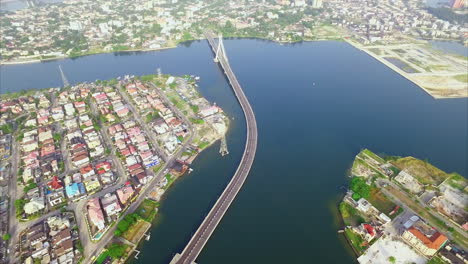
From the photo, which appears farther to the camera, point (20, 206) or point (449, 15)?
point (449, 15)

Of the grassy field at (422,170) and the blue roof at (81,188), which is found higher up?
the blue roof at (81,188)

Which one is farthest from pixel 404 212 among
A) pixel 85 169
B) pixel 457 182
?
pixel 85 169

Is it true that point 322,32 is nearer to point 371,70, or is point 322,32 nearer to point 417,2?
point 371,70

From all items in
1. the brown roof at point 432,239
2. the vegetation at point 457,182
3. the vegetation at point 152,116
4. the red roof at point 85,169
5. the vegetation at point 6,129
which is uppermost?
the vegetation at point 6,129

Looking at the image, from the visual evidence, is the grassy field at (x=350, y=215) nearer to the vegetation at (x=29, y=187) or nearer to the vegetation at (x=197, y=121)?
the vegetation at (x=197, y=121)

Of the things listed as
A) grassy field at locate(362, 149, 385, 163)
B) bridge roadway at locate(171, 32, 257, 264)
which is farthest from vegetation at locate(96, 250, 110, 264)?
grassy field at locate(362, 149, 385, 163)

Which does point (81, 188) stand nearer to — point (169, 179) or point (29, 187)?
point (29, 187)

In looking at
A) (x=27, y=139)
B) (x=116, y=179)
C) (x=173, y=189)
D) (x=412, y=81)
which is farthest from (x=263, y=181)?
(x=412, y=81)

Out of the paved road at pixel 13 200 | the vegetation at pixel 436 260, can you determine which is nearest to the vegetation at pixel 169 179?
the paved road at pixel 13 200

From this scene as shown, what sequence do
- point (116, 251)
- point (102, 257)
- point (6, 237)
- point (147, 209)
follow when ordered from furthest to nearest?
point (147, 209), point (6, 237), point (102, 257), point (116, 251)
